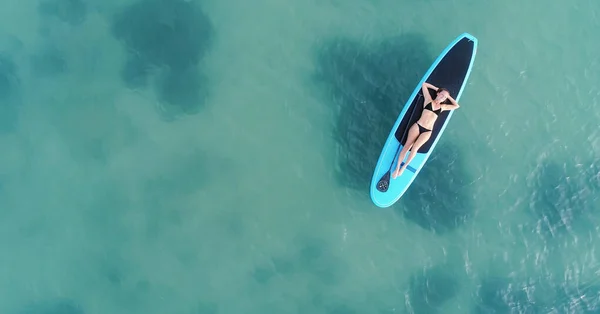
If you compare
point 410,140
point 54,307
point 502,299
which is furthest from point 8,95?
point 502,299

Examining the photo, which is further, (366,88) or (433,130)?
(366,88)

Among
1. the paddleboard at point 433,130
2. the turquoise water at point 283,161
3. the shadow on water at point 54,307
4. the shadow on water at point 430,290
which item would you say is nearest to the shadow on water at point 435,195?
the turquoise water at point 283,161

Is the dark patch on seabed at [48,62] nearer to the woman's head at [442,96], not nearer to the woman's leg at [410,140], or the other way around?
the woman's leg at [410,140]

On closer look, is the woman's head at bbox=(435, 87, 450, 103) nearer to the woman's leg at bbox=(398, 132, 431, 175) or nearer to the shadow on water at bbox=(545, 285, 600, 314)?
the woman's leg at bbox=(398, 132, 431, 175)

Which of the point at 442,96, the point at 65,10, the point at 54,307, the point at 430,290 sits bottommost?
the point at 430,290

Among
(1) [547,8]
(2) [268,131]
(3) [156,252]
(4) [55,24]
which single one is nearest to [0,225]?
(3) [156,252]

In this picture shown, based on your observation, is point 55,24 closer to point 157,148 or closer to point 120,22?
point 120,22

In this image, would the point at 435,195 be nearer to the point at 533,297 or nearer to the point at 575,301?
the point at 533,297

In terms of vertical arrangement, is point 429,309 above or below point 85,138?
below
